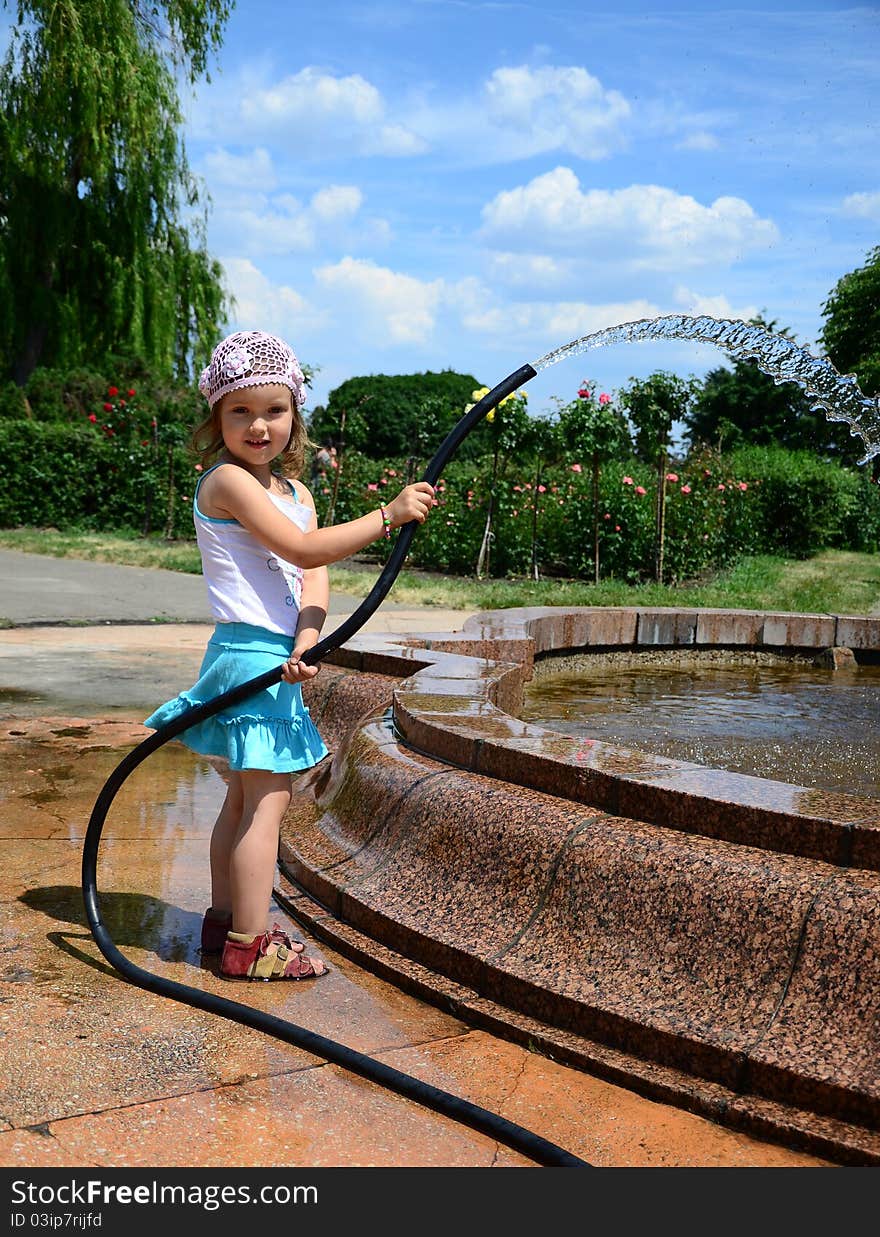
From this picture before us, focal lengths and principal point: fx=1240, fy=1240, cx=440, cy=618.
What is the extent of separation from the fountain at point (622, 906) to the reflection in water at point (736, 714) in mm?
1266

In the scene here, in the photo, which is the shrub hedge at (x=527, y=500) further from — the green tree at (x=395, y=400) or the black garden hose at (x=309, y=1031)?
the green tree at (x=395, y=400)

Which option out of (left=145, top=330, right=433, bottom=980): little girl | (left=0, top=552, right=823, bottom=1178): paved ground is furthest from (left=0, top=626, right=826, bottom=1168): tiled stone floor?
(left=145, top=330, right=433, bottom=980): little girl

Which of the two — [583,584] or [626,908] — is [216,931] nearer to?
[626,908]

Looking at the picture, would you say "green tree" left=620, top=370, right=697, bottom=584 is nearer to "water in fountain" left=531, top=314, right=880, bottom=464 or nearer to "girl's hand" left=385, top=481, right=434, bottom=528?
"water in fountain" left=531, top=314, right=880, bottom=464

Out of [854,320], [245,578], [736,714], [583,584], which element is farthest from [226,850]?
[854,320]

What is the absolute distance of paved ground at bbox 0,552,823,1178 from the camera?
2.02m

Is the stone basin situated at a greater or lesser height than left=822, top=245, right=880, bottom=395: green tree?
lesser

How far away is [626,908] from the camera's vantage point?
2.59 metres

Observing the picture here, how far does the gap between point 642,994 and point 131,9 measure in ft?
75.3

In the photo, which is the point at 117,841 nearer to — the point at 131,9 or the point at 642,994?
the point at 642,994

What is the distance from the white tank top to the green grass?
7.01m
